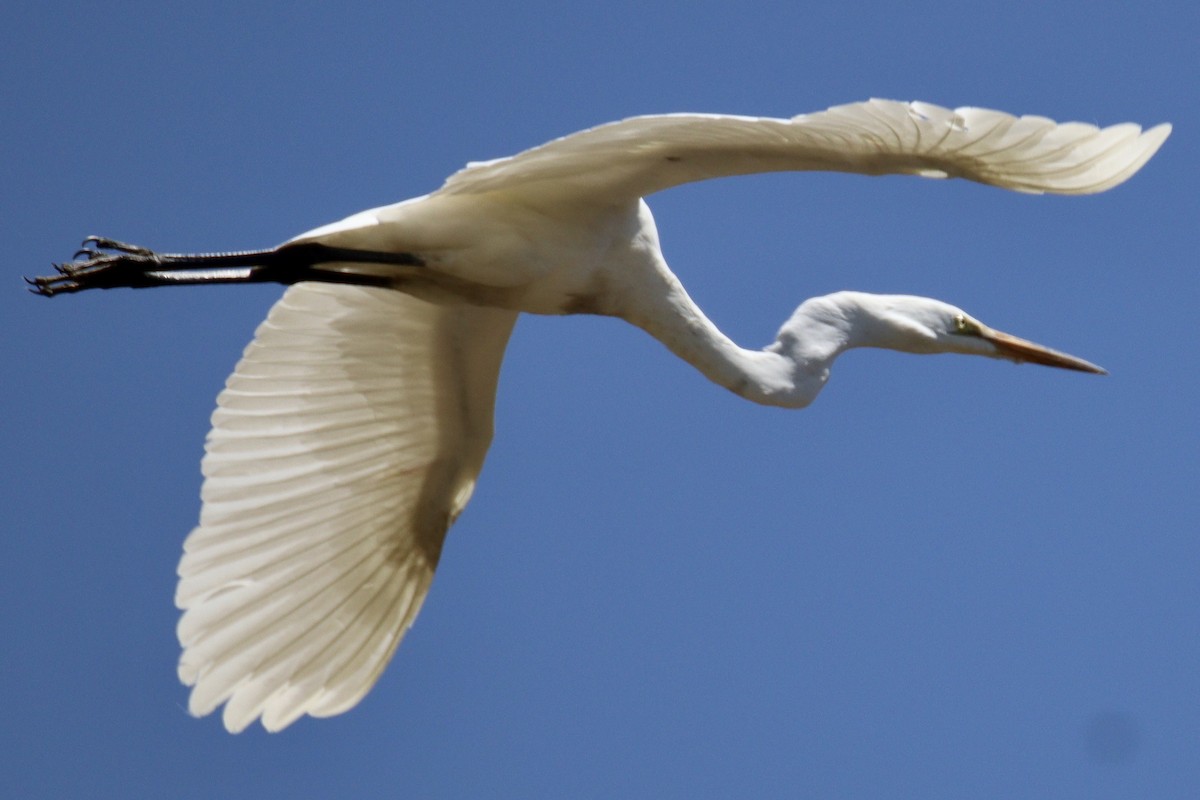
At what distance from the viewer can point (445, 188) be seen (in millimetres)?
5328

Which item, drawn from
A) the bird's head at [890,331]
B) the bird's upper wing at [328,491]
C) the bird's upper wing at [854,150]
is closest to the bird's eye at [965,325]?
the bird's head at [890,331]

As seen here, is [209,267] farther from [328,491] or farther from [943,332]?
[943,332]

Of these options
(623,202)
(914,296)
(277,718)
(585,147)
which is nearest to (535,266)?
(623,202)

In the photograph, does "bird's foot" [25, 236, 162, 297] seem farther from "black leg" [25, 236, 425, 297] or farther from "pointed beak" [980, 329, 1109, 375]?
"pointed beak" [980, 329, 1109, 375]

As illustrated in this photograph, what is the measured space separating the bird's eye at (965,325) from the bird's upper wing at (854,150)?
1.20 meters

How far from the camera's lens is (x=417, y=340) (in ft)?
22.1

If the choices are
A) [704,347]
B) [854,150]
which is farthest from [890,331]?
A: [854,150]

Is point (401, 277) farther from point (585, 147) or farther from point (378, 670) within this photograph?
point (378, 670)

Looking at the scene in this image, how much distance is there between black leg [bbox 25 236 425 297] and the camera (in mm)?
5902

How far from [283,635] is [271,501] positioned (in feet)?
1.66

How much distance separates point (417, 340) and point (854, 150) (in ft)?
7.30

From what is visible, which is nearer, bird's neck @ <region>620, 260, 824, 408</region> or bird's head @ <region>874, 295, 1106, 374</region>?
bird's neck @ <region>620, 260, 824, 408</region>

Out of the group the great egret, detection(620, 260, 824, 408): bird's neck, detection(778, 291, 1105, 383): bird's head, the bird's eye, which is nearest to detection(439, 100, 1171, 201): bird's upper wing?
the great egret

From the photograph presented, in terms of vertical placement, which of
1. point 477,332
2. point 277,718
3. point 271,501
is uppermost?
point 477,332
